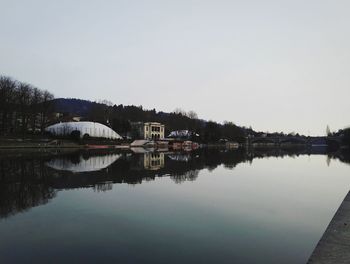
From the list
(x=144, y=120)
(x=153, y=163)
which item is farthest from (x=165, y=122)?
(x=153, y=163)

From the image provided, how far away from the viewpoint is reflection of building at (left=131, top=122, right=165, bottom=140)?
15375 centimetres

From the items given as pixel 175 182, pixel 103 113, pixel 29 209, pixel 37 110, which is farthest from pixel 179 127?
pixel 29 209

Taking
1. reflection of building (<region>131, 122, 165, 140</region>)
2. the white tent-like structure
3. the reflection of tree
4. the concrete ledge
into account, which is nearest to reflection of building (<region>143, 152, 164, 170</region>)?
the reflection of tree

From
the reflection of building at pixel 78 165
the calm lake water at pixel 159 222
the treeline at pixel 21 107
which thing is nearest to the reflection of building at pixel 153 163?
the reflection of building at pixel 78 165

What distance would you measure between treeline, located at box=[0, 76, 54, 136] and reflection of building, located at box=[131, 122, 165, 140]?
59201mm

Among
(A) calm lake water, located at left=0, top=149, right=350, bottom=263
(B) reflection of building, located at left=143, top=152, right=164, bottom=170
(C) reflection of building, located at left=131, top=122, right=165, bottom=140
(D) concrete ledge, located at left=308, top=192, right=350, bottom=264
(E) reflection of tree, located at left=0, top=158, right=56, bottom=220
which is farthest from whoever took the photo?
(C) reflection of building, located at left=131, top=122, right=165, bottom=140

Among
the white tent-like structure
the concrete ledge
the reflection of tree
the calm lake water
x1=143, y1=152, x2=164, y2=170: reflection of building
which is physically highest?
the white tent-like structure

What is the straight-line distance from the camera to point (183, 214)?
14383mm

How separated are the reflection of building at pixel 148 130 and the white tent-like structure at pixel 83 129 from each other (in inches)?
1313

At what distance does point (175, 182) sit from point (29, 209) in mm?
12300

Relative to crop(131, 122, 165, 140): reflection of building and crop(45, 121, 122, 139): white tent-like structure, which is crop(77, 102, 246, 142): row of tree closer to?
crop(131, 122, 165, 140): reflection of building

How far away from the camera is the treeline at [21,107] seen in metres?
73.8

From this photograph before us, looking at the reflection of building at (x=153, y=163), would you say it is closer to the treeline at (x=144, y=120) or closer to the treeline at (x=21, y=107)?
the treeline at (x=21, y=107)

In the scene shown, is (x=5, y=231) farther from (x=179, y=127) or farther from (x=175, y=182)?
(x=179, y=127)
